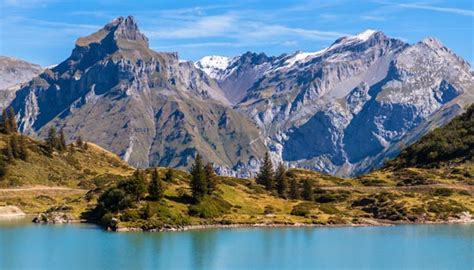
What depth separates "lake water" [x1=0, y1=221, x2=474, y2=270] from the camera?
113750 mm

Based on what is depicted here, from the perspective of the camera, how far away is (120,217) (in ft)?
537

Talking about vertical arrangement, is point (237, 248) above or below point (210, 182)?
below

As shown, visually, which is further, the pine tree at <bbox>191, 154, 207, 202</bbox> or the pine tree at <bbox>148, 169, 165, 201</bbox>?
the pine tree at <bbox>191, 154, 207, 202</bbox>

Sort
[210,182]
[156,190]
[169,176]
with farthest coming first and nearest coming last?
[169,176] → [210,182] → [156,190]

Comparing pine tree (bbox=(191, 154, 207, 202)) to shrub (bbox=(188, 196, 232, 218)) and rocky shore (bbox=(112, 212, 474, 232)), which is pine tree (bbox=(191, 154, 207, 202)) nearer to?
shrub (bbox=(188, 196, 232, 218))

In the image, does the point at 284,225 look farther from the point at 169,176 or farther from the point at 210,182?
the point at 169,176

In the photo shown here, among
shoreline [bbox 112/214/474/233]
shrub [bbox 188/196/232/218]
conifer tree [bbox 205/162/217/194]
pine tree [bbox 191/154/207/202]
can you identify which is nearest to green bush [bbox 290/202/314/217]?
shoreline [bbox 112/214/474/233]

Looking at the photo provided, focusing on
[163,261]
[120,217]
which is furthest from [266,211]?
[163,261]

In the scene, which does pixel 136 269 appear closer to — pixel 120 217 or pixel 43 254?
pixel 43 254

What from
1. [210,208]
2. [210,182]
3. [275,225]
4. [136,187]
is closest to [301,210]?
[275,225]

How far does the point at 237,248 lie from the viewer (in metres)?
132

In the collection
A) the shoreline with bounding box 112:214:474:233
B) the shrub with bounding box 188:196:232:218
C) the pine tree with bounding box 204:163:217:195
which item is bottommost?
the shoreline with bounding box 112:214:474:233

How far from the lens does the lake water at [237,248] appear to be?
113750 millimetres

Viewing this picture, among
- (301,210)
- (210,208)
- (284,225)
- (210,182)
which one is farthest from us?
(301,210)
